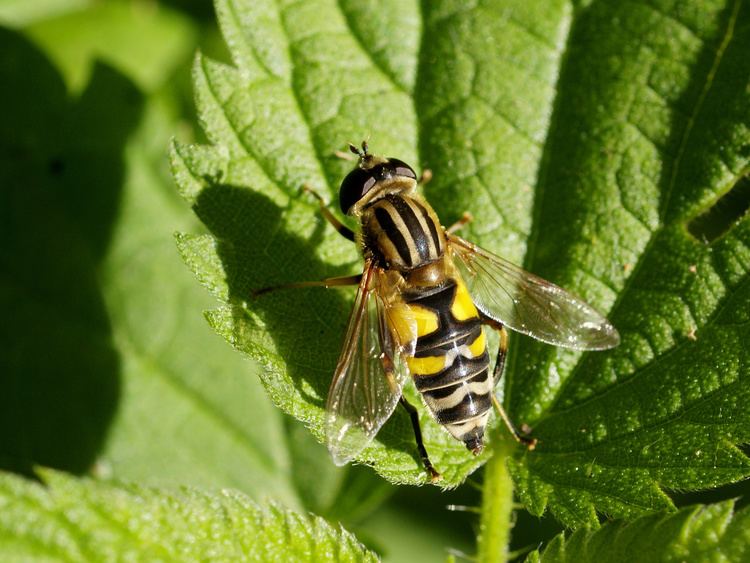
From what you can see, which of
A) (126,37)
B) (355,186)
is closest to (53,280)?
(355,186)

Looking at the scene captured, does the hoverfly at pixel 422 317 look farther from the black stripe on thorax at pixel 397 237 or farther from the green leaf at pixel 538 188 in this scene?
the green leaf at pixel 538 188

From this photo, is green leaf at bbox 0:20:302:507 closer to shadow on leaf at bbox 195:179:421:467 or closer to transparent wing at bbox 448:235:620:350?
shadow on leaf at bbox 195:179:421:467

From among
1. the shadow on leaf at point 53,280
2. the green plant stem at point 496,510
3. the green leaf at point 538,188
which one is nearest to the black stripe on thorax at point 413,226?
the green leaf at point 538,188

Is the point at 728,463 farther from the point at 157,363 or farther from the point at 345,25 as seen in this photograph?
the point at 157,363

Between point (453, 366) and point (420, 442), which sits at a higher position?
point (453, 366)

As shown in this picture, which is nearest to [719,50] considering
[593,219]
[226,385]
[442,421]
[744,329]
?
[593,219]

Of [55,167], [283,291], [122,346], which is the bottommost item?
[122,346]

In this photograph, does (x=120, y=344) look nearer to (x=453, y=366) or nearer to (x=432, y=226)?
(x=432, y=226)

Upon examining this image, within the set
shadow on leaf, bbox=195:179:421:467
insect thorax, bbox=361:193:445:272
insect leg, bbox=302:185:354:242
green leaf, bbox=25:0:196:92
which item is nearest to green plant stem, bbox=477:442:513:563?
shadow on leaf, bbox=195:179:421:467
